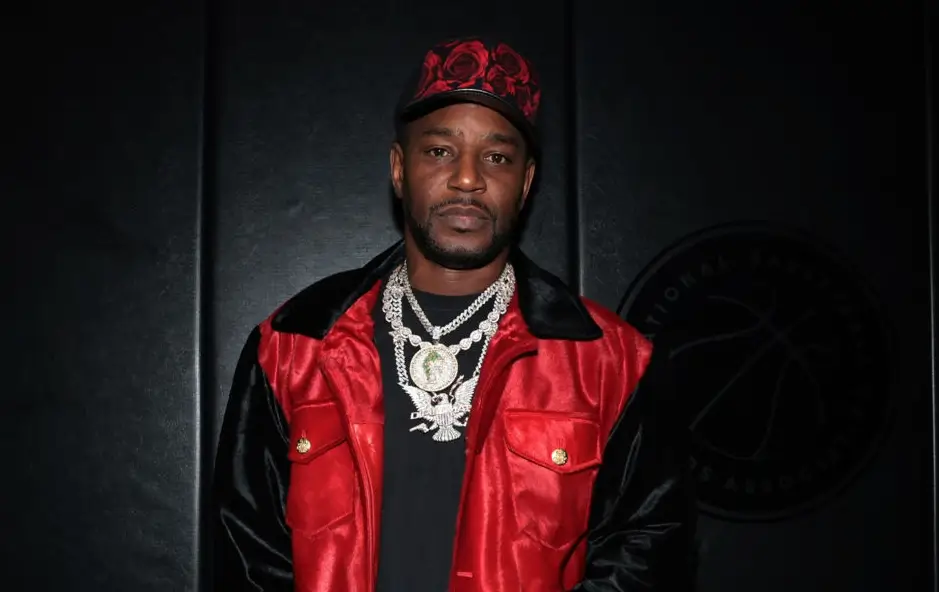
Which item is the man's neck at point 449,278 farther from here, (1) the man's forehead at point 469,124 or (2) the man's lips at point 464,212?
(1) the man's forehead at point 469,124

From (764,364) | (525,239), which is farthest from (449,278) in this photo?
(764,364)

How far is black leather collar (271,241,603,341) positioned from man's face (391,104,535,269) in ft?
0.40

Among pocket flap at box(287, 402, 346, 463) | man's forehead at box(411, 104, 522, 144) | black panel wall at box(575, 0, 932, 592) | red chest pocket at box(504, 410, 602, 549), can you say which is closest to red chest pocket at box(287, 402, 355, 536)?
pocket flap at box(287, 402, 346, 463)

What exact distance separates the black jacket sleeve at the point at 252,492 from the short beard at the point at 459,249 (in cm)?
36

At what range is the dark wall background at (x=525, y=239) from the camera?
219cm

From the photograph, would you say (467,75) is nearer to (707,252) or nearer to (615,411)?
(615,411)

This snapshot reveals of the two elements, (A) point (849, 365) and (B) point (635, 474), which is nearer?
(B) point (635, 474)

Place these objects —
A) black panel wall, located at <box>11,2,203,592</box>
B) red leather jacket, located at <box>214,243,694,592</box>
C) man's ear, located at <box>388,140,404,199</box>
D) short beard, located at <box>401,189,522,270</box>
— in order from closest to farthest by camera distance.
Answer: red leather jacket, located at <box>214,243,694,592</box> → short beard, located at <box>401,189,522,270</box> → man's ear, located at <box>388,140,404,199</box> → black panel wall, located at <box>11,2,203,592</box>

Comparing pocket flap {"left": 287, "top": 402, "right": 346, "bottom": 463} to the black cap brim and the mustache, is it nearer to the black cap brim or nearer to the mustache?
the mustache

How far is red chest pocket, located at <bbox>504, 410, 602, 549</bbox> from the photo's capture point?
1646mm

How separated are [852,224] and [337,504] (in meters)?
1.42

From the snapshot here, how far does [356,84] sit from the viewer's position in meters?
2.26

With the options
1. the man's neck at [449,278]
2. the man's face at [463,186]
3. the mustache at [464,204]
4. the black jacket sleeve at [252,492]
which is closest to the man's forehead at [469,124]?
the man's face at [463,186]

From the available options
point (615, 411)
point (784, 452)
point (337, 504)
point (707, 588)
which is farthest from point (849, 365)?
point (337, 504)
